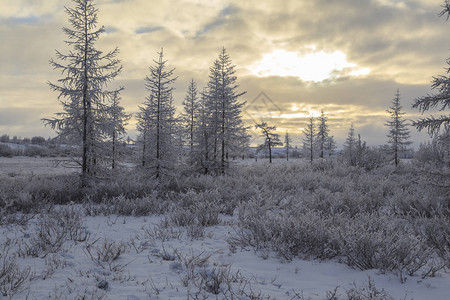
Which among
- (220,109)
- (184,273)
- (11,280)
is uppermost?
(220,109)

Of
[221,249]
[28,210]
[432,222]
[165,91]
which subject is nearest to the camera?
[221,249]

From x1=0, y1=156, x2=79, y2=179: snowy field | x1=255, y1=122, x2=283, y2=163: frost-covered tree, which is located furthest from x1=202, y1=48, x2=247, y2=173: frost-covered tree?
x1=255, y1=122, x2=283, y2=163: frost-covered tree

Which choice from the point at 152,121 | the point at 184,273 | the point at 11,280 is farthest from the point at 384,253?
the point at 152,121

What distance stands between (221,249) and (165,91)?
42.6ft

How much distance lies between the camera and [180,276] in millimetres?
3244

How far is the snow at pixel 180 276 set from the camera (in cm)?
289

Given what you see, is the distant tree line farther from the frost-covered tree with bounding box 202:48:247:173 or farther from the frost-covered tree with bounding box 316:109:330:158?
the frost-covered tree with bounding box 316:109:330:158

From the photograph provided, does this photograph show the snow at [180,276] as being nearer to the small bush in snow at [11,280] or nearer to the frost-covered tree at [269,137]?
the small bush in snow at [11,280]

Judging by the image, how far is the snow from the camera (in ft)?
9.47

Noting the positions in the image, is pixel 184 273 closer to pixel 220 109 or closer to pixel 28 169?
pixel 220 109

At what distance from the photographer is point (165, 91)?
1577 centimetres

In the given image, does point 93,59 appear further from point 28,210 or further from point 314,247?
point 314,247

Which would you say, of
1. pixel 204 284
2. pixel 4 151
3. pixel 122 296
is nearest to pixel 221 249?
pixel 204 284

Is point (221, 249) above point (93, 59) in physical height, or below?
below
